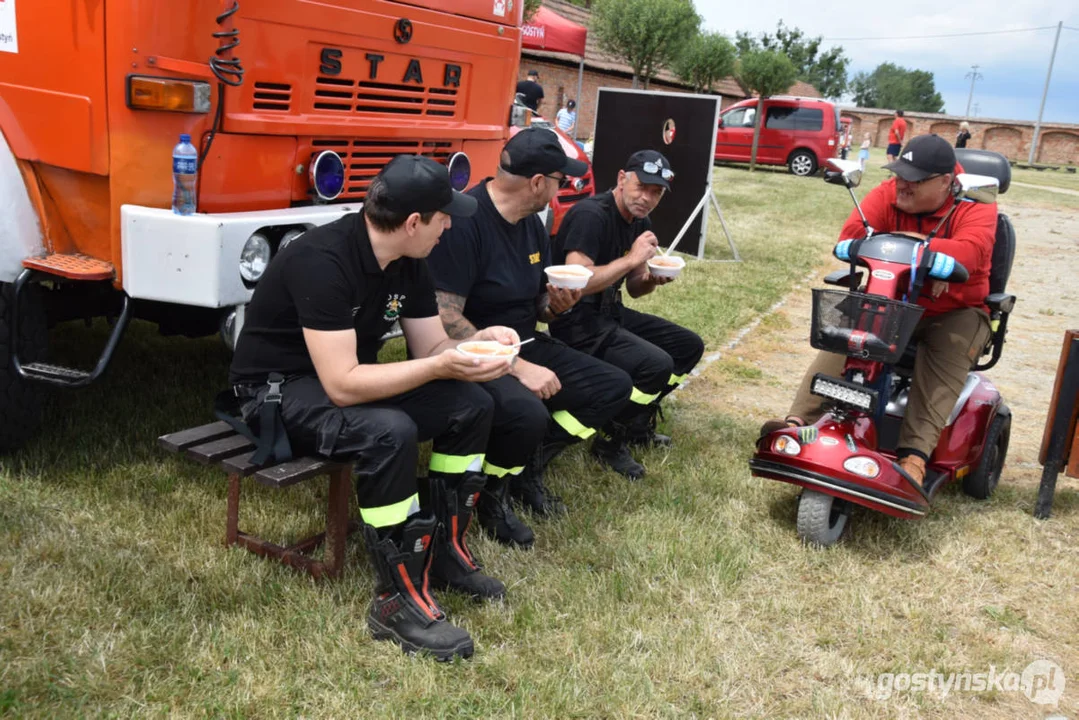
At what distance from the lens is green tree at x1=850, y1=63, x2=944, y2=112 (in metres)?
130

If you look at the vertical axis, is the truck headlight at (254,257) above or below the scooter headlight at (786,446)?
above

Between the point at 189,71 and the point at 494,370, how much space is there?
175 cm

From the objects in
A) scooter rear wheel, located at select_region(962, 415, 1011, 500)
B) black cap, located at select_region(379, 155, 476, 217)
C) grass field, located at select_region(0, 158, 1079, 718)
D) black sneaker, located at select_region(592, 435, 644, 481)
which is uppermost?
black cap, located at select_region(379, 155, 476, 217)

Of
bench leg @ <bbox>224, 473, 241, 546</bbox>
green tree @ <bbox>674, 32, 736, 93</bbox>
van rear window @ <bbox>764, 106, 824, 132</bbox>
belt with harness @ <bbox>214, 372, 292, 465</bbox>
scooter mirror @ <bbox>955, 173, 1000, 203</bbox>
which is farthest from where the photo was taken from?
green tree @ <bbox>674, 32, 736, 93</bbox>

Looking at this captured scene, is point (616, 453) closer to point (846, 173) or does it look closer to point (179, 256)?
point (846, 173)

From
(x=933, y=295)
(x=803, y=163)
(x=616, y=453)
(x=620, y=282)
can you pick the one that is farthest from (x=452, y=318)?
(x=803, y=163)

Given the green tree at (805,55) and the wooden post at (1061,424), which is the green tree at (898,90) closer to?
the green tree at (805,55)

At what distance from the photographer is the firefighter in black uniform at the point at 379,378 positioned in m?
3.05

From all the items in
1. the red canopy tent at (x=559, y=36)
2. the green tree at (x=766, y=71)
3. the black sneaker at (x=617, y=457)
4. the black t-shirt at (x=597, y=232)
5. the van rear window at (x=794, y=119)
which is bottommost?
the black sneaker at (x=617, y=457)

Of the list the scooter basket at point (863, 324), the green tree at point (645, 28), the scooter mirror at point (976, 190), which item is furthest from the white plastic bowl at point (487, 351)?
the green tree at point (645, 28)

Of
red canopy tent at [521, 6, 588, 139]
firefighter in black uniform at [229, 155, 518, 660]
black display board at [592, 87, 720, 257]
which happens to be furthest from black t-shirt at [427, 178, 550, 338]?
red canopy tent at [521, 6, 588, 139]

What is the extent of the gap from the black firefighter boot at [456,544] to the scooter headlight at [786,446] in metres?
1.31

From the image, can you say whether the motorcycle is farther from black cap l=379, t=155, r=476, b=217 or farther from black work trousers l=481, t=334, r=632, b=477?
black cap l=379, t=155, r=476, b=217

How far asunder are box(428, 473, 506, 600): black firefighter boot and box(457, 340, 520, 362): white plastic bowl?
648 millimetres
